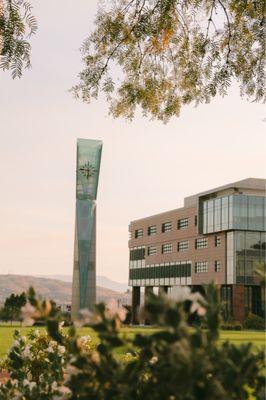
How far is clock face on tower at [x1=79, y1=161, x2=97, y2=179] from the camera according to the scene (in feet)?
173

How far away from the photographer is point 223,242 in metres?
66.2

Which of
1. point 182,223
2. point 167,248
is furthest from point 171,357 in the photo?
point 167,248

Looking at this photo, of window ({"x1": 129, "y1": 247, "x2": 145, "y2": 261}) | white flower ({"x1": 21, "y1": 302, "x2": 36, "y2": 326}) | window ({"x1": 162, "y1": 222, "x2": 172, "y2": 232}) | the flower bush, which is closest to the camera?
the flower bush

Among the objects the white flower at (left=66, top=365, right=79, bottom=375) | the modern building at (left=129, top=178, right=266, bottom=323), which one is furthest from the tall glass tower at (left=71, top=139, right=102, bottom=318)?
the white flower at (left=66, top=365, right=79, bottom=375)

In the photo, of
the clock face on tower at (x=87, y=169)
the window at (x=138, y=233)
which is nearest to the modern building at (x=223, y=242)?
the window at (x=138, y=233)

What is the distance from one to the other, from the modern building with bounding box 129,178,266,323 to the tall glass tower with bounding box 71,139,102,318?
1172 cm

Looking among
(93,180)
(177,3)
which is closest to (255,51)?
(177,3)

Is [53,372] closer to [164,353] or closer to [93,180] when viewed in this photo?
[164,353]

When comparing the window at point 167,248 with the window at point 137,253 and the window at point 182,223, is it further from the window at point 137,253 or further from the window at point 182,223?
the window at point 137,253

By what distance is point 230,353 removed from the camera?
245cm

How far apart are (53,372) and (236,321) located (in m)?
60.0

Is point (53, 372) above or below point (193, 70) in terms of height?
below

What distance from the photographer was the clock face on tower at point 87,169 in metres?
52.6

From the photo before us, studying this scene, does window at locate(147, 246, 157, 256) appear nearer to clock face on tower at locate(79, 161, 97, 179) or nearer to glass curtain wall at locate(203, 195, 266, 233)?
glass curtain wall at locate(203, 195, 266, 233)
